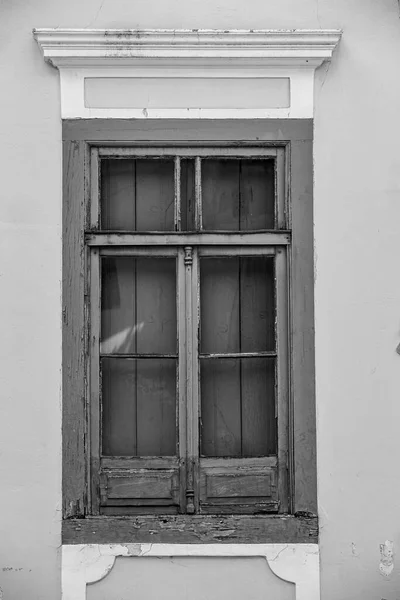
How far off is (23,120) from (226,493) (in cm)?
200

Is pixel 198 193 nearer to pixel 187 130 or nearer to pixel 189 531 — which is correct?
pixel 187 130

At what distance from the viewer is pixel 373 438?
13.1 ft

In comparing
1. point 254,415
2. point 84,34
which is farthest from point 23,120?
point 254,415

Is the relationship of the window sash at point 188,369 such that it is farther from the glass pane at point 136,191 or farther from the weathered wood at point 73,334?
the glass pane at point 136,191

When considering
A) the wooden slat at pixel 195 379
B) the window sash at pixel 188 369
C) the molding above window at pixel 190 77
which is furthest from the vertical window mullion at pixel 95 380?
the molding above window at pixel 190 77

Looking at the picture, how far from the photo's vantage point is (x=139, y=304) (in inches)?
164

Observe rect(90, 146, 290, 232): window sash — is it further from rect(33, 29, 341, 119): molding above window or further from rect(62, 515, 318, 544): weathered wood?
rect(62, 515, 318, 544): weathered wood

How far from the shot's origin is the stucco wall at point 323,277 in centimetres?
396

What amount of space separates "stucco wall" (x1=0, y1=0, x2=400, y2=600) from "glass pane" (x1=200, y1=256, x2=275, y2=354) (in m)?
0.28

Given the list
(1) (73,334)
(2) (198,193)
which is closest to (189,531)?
(1) (73,334)

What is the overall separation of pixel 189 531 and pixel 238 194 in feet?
5.29

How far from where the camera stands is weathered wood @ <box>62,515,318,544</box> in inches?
155

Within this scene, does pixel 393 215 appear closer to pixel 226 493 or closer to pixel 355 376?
pixel 355 376

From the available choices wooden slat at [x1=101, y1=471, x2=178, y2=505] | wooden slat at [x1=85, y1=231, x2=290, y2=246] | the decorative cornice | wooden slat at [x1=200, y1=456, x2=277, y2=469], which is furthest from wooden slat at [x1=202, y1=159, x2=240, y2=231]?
wooden slat at [x1=101, y1=471, x2=178, y2=505]
